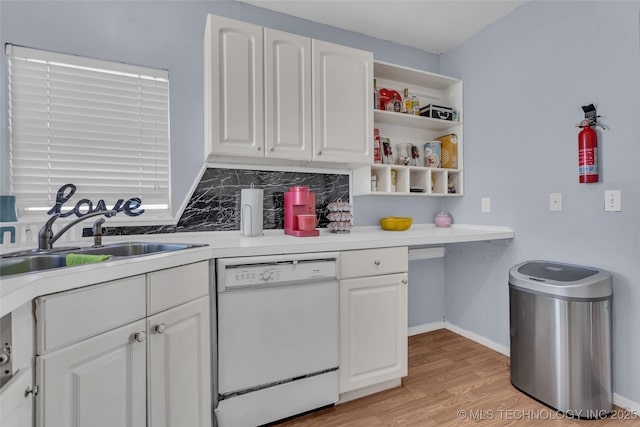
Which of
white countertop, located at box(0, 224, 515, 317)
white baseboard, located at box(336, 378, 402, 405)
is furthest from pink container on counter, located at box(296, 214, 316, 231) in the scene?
white baseboard, located at box(336, 378, 402, 405)

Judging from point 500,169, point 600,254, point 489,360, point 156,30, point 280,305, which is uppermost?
point 156,30

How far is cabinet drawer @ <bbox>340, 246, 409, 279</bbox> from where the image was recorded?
5.82ft

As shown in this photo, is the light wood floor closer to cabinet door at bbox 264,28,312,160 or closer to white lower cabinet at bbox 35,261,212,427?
white lower cabinet at bbox 35,261,212,427

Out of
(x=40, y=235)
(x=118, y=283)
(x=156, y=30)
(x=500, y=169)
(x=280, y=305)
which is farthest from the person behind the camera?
(x=500, y=169)

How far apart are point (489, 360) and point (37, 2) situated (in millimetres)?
3583

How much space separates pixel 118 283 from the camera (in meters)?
1.09

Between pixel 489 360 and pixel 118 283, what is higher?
pixel 118 283

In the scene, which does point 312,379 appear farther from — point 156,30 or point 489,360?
point 156,30

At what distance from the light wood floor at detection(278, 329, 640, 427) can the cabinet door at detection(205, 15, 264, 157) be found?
5.10 ft

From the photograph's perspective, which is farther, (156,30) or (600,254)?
(156,30)

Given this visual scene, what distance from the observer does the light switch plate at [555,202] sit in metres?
2.04

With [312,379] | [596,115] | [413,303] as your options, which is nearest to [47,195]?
[312,379]

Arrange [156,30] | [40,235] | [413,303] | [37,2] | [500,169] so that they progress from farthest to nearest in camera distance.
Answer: [413,303], [500,169], [156,30], [37,2], [40,235]

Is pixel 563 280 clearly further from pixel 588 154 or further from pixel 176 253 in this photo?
pixel 176 253
